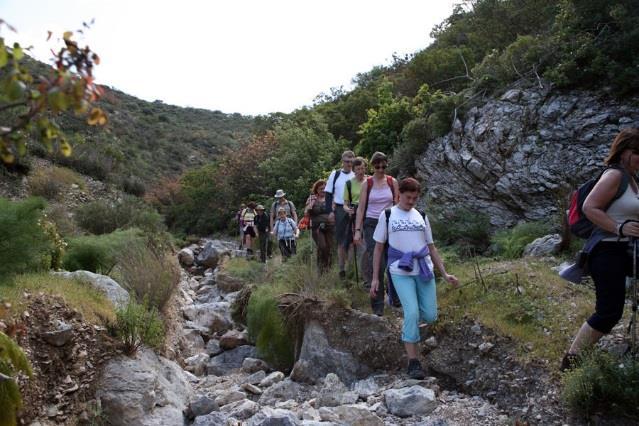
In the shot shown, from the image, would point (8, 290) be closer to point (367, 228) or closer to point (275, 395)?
point (275, 395)

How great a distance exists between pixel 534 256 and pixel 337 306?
3250 millimetres

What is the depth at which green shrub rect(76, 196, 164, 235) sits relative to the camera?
662 inches

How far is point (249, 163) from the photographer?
24953 mm

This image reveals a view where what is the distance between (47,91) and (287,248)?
1028cm

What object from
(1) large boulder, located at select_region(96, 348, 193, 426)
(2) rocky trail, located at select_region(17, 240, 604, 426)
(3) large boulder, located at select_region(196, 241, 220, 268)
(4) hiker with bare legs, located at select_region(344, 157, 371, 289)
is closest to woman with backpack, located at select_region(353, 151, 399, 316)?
(4) hiker with bare legs, located at select_region(344, 157, 371, 289)

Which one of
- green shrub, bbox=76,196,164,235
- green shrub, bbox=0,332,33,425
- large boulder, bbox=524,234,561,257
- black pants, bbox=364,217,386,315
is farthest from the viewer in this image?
green shrub, bbox=76,196,164,235

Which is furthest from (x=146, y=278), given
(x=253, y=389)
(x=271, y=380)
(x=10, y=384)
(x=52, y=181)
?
(x=52, y=181)

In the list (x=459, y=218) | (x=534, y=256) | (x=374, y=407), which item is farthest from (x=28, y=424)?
(x=459, y=218)

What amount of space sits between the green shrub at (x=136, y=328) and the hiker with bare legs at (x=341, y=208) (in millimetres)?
2522

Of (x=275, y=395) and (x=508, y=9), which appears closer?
(x=275, y=395)

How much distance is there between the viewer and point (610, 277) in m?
4.13

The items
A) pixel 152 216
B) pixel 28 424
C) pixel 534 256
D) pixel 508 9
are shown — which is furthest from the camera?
pixel 152 216

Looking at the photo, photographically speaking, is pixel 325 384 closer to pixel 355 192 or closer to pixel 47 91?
pixel 355 192

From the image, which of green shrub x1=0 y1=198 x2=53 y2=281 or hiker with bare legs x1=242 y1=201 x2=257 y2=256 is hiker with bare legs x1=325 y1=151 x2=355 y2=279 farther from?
hiker with bare legs x1=242 y1=201 x2=257 y2=256
